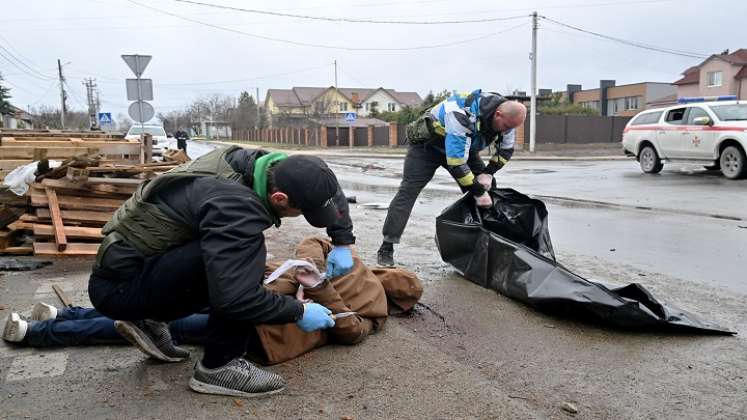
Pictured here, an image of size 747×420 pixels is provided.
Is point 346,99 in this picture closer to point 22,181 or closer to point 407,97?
point 407,97

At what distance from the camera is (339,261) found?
3.01 metres

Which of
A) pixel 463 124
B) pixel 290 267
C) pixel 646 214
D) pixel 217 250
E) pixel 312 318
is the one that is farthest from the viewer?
pixel 646 214

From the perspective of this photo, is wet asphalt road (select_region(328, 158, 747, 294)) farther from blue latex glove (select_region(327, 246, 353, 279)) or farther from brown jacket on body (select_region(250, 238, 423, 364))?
blue latex glove (select_region(327, 246, 353, 279))

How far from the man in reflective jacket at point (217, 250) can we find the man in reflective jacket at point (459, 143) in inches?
76.0

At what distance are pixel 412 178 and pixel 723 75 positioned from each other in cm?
5006

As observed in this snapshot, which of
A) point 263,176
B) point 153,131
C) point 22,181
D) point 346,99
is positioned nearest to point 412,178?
point 263,176

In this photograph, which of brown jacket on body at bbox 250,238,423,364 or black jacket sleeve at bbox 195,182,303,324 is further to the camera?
brown jacket on body at bbox 250,238,423,364

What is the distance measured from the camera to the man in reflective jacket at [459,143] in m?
4.45

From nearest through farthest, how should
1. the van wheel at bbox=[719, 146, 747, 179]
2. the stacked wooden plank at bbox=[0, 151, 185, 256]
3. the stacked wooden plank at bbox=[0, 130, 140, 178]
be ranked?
the stacked wooden plank at bbox=[0, 151, 185, 256] → the stacked wooden plank at bbox=[0, 130, 140, 178] → the van wheel at bbox=[719, 146, 747, 179]

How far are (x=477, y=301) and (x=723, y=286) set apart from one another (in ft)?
6.61

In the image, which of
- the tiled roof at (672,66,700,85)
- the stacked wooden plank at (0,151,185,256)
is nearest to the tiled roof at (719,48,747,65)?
the tiled roof at (672,66,700,85)

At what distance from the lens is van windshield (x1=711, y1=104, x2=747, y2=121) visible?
12.4 m

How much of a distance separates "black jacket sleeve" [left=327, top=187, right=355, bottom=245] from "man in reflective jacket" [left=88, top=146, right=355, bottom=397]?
0.03 meters

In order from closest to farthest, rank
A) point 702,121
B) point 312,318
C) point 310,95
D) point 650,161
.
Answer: point 312,318, point 702,121, point 650,161, point 310,95
